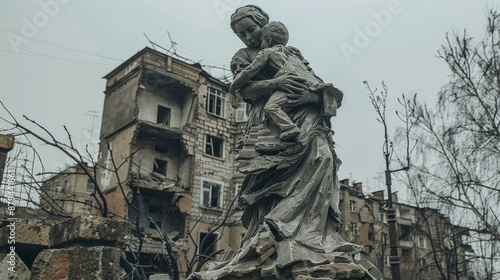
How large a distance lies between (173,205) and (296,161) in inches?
962

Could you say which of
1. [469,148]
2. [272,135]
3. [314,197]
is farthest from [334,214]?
[469,148]

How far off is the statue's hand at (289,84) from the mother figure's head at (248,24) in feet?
2.49

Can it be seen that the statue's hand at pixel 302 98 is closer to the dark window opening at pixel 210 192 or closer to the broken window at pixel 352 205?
the dark window opening at pixel 210 192

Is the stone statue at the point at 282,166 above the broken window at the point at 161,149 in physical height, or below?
below

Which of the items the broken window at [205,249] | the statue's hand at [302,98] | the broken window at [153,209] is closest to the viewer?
the statue's hand at [302,98]

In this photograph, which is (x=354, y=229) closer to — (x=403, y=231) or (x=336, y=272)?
(x=403, y=231)

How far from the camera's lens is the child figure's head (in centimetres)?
539

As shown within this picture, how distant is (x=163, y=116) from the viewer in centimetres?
3134

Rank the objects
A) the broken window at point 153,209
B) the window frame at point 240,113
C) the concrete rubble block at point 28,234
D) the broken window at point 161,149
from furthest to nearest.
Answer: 1. the window frame at point 240,113
2. the broken window at point 161,149
3. the broken window at point 153,209
4. the concrete rubble block at point 28,234

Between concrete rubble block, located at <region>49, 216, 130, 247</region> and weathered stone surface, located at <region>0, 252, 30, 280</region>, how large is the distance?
1.16 ft

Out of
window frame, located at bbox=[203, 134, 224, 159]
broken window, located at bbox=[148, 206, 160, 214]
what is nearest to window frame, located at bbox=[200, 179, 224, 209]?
window frame, located at bbox=[203, 134, 224, 159]

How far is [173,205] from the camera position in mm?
28531

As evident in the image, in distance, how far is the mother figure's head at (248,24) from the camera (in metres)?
5.48

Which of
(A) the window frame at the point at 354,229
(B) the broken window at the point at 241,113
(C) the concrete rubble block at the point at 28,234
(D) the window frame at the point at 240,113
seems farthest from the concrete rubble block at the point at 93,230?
(A) the window frame at the point at 354,229
